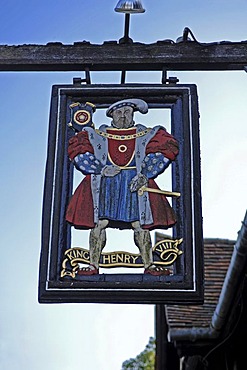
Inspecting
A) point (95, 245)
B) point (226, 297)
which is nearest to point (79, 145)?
point (95, 245)

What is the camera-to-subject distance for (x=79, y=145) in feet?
18.5

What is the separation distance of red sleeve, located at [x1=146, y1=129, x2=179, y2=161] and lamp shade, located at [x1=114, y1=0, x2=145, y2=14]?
30.6 inches

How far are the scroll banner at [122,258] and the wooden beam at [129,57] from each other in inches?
51.7

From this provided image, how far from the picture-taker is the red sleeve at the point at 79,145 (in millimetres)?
5613

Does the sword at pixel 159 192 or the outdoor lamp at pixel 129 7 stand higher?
the outdoor lamp at pixel 129 7

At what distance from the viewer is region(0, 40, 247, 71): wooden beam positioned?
19.7 feet

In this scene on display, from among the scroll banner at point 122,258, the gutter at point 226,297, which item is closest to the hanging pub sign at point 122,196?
the scroll banner at point 122,258

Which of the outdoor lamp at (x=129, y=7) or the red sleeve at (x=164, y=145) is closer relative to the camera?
the red sleeve at (x=164, y=145)

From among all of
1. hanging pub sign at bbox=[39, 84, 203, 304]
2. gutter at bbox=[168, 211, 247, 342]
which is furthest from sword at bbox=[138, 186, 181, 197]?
gutter at bbox=[168, 211, 247, 342]

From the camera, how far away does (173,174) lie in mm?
5500

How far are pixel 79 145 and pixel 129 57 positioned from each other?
2.38ft

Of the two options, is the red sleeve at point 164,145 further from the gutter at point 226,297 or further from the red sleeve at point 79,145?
the gutter at point 226,297

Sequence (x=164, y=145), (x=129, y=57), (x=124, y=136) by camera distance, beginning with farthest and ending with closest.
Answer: (x=129, y=57) < (x=124, y=136) < (x=164, y=145)

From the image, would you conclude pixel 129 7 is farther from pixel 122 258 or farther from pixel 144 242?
pixel 122 258
